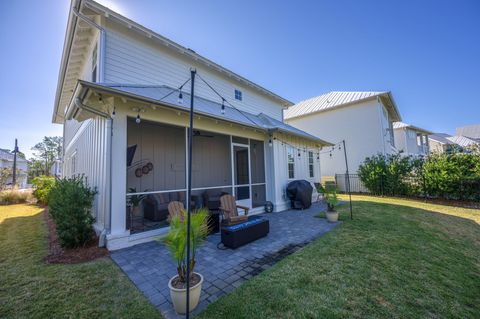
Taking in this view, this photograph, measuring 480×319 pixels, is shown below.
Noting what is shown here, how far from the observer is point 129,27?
572 cm

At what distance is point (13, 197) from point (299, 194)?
1589cm

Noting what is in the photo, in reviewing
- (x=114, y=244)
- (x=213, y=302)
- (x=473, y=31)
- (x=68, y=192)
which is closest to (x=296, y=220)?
(x=213, y=302)

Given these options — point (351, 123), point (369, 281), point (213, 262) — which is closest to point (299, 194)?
point (369, 281)

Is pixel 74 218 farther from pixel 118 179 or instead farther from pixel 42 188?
pixel 42 188

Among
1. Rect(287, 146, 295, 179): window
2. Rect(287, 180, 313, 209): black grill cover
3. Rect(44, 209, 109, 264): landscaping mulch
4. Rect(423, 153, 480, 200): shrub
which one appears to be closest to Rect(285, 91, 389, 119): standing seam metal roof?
Rect(423, 153, 480, 200): shrub

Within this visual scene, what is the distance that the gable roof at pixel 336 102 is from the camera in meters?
14.4

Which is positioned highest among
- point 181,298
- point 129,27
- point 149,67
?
point 129,27

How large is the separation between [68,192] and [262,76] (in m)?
10.5

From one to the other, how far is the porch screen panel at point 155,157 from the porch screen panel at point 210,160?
0.66 m

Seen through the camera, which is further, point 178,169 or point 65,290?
point 178,169

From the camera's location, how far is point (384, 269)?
324cm

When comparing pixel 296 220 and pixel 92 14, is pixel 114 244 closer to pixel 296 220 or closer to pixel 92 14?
pixel 296 220

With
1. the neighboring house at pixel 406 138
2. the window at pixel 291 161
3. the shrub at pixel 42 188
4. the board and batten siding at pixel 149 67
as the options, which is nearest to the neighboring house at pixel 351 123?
the neighboring house at pixel 406 138

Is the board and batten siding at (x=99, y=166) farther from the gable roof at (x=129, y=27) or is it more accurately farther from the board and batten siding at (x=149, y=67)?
the gable roof at (x=129, y=27)
